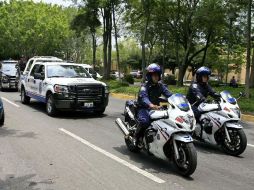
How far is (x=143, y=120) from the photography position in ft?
25.5

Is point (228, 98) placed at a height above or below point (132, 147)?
above

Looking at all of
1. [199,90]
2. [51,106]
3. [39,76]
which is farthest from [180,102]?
[39,76]

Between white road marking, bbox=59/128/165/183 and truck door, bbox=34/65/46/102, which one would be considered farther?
truck door, bbox=34/65/46/102

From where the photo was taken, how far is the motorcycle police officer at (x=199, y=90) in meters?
9.29

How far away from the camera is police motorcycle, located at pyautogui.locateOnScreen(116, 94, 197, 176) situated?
6941 mm

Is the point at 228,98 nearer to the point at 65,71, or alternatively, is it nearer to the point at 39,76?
the point at 65,71

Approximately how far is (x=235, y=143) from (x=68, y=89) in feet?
21.1

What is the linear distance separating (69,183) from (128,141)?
7.93ft

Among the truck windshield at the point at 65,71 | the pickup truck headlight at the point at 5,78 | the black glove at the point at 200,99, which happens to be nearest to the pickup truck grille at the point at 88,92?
the truck windshield at the point at 65,71

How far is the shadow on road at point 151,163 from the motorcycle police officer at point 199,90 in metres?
1.60

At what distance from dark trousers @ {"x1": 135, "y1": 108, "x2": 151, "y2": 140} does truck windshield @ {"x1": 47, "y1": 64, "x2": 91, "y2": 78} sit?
7.25m

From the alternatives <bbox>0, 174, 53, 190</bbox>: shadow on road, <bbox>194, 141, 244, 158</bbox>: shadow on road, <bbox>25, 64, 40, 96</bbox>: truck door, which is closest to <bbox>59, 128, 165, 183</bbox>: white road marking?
<bbox>0, 174, 53, 190</bbox>: shadow on road

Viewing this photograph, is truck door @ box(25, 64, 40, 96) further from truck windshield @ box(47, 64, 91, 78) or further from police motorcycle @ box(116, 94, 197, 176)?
police motorcycle @ box(116, 94, 197, 176)

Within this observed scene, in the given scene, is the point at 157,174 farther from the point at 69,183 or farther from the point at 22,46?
the point at 22,46
